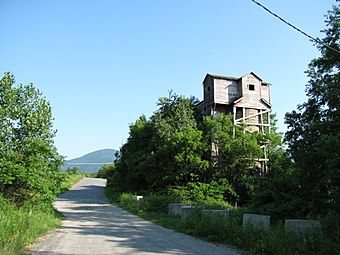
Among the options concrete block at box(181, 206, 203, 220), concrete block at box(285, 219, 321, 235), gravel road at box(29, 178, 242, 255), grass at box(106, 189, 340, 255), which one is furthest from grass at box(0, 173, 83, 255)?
concrete block at box(285, 219, 321, 235)

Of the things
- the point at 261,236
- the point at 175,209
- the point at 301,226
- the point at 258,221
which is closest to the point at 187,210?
the point at 175,209

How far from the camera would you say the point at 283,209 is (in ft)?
47.0

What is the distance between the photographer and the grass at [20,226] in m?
8.58

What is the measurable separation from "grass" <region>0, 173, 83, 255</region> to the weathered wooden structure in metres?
18.1

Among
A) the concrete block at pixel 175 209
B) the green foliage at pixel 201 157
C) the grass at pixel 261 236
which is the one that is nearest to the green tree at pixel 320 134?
the grass at pixel 261 236

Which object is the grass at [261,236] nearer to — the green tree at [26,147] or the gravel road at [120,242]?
the gravel road at [120,242]

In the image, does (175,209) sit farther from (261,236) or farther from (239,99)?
(239,99)

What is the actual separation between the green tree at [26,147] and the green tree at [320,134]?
1087 cm

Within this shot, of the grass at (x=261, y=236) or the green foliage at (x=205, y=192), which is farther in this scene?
the green foliage at (x=205, y=192)

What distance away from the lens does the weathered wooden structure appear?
1138 inches

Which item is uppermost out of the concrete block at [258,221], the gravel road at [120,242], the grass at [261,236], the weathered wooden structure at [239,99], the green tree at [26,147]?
the weathered wooden structure at [239,99]

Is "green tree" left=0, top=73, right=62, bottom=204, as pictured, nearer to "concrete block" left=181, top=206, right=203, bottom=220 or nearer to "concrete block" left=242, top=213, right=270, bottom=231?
"concrete block" left=181, top=206, right=203, bottom=220

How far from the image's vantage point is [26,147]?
48.3 feet

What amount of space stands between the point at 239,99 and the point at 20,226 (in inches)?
858
